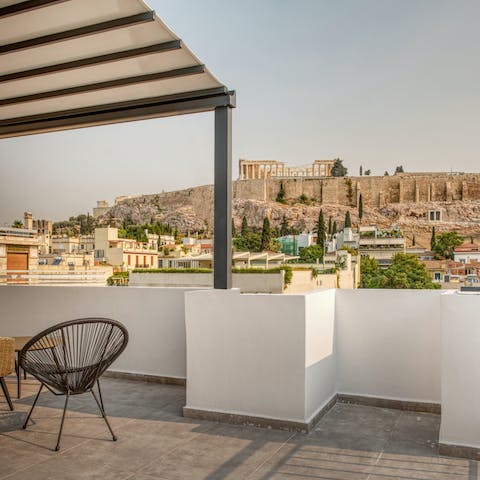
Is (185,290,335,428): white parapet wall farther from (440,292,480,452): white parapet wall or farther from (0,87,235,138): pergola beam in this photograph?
(0,87,235,138): pergola beam

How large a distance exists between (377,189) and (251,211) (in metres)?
12.1

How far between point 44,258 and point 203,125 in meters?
20.3

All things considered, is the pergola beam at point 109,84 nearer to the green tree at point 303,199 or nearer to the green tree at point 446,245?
the green tree at point 446,245

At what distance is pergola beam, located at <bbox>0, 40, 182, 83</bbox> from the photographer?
3643 mm

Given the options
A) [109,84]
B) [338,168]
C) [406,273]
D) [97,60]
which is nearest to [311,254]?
[406,273]

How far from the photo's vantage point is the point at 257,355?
3.57 metres

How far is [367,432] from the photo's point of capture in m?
3.40

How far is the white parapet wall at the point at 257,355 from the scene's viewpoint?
3459 millimetres

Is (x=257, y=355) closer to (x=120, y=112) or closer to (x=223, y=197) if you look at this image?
(x=223, y=197)

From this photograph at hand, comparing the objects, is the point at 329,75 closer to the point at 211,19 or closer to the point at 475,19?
the point at 475,19

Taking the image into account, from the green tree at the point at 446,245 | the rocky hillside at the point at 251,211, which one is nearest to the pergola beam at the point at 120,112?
the green tree at the point at 446,245

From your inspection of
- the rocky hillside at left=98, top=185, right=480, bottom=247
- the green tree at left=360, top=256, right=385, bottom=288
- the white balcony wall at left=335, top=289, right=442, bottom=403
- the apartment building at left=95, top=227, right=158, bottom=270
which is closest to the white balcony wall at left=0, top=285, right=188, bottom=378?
the white balcony wall at left=335, top=289, right=442, bottom=403

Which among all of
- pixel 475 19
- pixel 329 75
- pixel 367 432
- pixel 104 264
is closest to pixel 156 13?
pixel 367 432

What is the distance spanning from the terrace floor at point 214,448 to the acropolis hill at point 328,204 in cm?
2286
